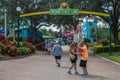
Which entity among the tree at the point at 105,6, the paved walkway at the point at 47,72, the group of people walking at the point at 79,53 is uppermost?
the tree at the point at 105,6

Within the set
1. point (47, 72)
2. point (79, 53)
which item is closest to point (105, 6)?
point (79, 53)

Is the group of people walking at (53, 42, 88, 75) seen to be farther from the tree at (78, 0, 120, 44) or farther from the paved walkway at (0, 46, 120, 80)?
the tree at (78, 0, 120, 44)

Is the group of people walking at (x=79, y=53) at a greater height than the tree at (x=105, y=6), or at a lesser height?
lesser

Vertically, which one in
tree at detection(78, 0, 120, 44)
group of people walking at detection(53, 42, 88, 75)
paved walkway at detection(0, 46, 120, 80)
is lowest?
paved walkway at detection(0, 46, 120, 80)

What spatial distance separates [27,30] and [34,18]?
6.46 meters

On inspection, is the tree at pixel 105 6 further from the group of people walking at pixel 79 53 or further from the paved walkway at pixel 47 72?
the group of people walking at pixel 79 53

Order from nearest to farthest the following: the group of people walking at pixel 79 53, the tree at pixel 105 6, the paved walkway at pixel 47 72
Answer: the paved walkway at pixel 47 72 < the group of people walking at pixel 79 53 < the tree at pixel 105 6

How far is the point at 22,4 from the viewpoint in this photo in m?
55.0

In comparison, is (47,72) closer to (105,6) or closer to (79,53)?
(79,53)

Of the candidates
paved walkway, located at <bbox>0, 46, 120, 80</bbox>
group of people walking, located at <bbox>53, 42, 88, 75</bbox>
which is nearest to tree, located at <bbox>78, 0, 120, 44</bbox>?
paved walkway, located at <bbox>0, 46, 120, 80</bbox>

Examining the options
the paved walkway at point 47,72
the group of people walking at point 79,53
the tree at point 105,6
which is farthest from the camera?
the tree at point 105,6

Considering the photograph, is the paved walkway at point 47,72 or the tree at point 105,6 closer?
the paved walkway at point 47,72


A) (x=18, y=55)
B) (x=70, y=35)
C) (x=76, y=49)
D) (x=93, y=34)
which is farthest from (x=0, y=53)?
(x=70, y=35)

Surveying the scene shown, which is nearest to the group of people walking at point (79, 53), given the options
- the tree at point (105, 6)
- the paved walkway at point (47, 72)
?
the paved walkway at point (47, 72)
